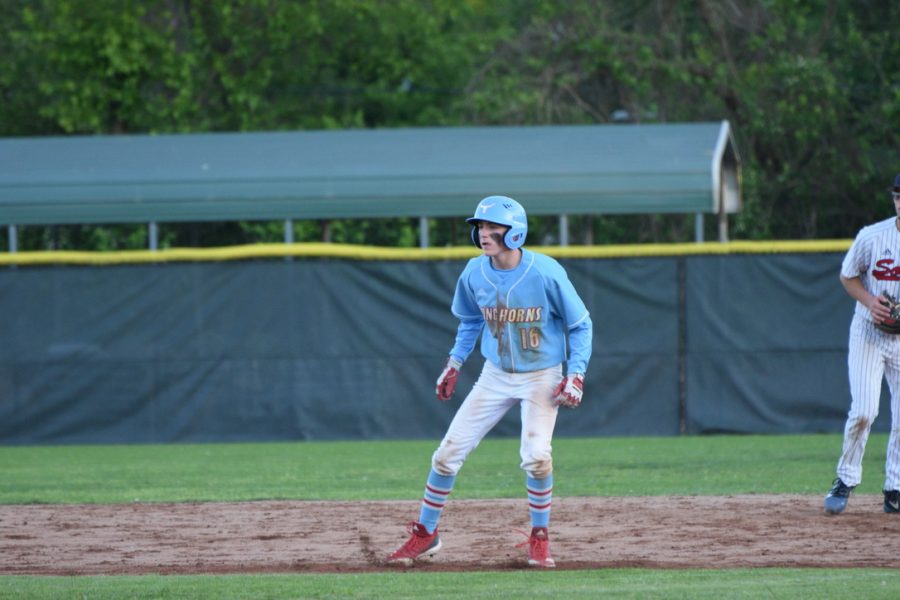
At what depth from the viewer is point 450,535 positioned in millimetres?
8188

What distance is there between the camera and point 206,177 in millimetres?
19031

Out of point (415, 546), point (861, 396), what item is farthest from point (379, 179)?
point (415, 546)

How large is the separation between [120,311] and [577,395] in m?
9.92

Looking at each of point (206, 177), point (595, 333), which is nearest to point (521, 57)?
point (206, 177)

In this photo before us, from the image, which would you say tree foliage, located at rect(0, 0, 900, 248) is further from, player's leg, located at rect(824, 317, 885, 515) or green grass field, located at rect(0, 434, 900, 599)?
player's leg, located at rect(824, 317, 885, 515)

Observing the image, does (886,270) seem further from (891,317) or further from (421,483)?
(421,483)

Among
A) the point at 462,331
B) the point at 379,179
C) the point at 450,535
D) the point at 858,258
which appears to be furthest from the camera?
the point at 379,179

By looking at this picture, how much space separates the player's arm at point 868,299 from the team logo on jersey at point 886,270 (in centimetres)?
14

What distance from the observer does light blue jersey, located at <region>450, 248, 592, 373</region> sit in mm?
7141

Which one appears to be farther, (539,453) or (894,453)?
(894,453)

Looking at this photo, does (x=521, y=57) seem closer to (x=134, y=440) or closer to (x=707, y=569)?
(x=134, y=440)

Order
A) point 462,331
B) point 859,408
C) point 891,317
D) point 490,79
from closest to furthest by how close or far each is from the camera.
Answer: point 462,331 → point 891,317 → point 859,408 → point 490,79

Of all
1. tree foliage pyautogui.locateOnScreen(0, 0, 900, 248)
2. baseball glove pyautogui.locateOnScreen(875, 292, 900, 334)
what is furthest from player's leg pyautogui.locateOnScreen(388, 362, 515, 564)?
tree foliage pyautogui.locateOnScreen(0, 0, 900, 248)

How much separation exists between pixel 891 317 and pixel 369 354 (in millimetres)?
8008
